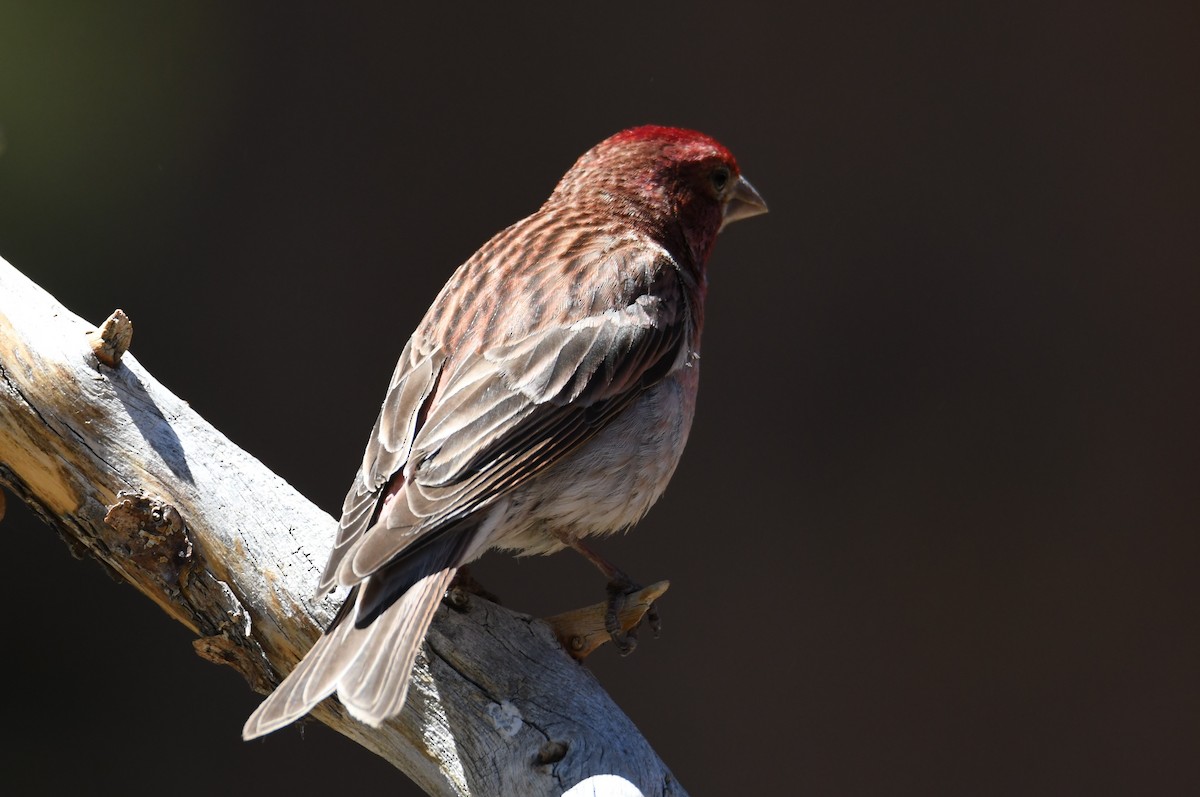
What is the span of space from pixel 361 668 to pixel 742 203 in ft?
7.41

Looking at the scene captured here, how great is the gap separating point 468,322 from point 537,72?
3.18 metres

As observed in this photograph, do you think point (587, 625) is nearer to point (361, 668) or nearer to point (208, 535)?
point (361, 668)

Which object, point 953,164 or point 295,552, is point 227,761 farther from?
point 953,164

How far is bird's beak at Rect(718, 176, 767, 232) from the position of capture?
4.26 m

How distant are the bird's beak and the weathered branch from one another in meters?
1.79

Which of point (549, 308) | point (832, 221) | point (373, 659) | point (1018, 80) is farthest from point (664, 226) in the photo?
point (1018, 80)

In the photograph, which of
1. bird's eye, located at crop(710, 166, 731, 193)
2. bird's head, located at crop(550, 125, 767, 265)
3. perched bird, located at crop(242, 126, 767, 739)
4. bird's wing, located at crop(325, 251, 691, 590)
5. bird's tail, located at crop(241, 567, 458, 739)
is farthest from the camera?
bird's eye, located at crop(710, 166, 731, 193)

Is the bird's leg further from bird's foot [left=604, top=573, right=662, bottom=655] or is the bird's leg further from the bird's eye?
the bird's eye

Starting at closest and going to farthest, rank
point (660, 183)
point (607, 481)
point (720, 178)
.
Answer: point (607, 481)
point (660, 183)
point (720, 178)

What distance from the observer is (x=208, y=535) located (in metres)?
2.88

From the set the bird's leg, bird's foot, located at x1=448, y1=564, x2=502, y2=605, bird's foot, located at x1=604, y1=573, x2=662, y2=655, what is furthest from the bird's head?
bird's foot, located at x1=448, y1=564, x2=502, y2=605

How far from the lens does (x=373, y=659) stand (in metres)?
2.54

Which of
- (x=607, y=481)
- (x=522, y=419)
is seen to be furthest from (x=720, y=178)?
(x=522, y=419)

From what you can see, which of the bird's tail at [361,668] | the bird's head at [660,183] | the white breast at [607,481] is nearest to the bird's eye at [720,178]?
the bird's head at [660,183]
